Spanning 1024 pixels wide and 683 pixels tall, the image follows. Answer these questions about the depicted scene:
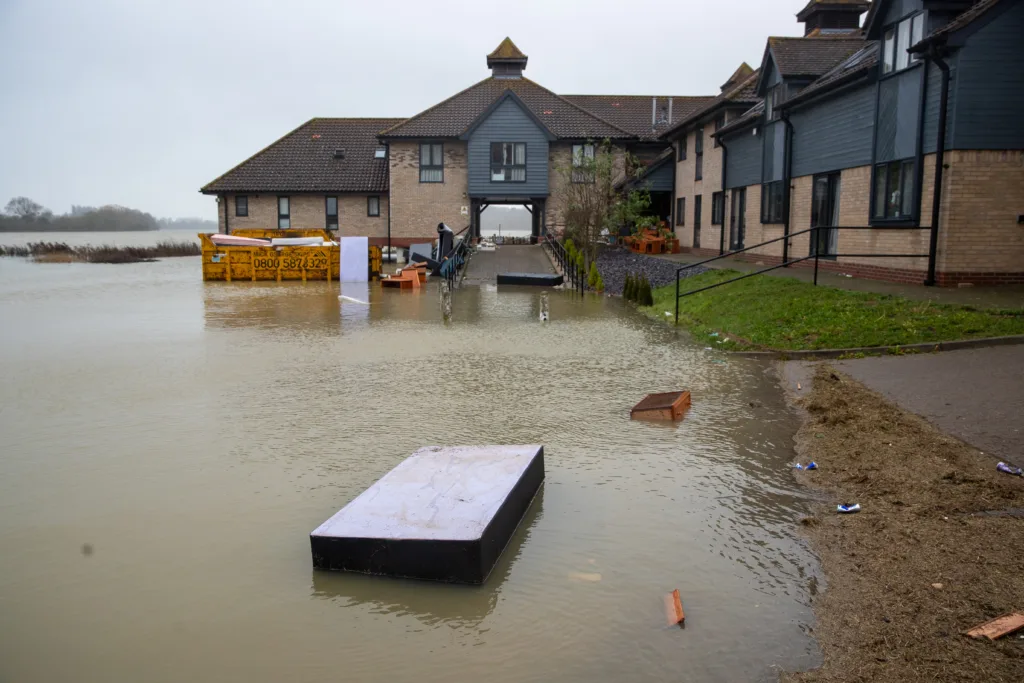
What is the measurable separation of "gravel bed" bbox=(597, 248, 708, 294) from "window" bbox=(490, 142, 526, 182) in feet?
28.8

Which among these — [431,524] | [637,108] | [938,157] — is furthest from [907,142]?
[637,108]

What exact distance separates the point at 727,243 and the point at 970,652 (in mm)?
28545

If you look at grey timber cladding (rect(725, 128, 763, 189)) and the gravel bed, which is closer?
the gravel bed

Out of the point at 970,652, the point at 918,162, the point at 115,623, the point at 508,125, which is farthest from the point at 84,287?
the point at 970,652

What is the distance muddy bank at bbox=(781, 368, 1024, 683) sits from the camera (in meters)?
4.16

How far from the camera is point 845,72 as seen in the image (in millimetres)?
21438

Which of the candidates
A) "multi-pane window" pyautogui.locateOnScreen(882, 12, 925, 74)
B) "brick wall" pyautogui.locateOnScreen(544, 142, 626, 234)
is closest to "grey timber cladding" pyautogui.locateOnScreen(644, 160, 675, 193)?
"brick wall" pyautogui.locateOnScreen(544, 142, 626, 234)

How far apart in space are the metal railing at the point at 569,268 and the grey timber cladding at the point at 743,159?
6607 millimetres

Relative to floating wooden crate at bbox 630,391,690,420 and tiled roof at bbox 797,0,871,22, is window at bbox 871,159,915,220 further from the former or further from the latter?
tiled roof at bbox 797,0,871,22

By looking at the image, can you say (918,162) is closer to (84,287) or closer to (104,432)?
(104,432)

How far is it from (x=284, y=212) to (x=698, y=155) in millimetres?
23152

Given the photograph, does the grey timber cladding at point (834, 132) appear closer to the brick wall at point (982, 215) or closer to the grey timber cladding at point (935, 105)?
the grey timber cladding at point (935, 105)

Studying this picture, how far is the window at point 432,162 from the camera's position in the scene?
43.6m

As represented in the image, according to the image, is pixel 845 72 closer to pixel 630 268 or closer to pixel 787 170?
pixel 787 170
